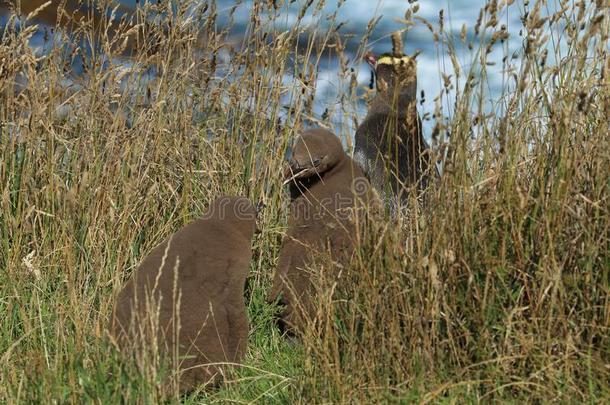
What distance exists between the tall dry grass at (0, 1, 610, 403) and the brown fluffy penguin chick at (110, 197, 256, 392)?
0.15 m

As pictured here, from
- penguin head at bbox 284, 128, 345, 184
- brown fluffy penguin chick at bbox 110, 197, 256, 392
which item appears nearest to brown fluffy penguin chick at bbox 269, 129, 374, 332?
penguin head at bbox 284, 128, 345, 184

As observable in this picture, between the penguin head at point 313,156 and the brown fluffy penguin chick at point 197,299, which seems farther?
the penguin head at point 313,156

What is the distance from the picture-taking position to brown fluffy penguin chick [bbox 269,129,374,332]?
464cm

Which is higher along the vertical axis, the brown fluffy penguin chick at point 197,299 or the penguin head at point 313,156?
the penguin head at point 313,156

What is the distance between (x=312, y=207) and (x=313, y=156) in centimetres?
25

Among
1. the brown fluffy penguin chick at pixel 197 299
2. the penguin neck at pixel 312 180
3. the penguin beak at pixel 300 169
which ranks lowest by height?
the brown fluffy penguin chick at pixel 197 299

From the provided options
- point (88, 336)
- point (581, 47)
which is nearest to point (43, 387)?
point (88, 336)

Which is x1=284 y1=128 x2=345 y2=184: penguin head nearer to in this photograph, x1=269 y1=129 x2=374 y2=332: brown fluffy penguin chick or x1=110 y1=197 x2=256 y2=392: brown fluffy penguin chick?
x1=269 y1=129 x2=374 y2=332: brown fluffy penguin chick

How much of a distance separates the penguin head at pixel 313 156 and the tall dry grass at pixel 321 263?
1.75 feet

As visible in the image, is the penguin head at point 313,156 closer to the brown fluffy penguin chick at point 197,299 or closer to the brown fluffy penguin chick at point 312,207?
the brown fluffy penguin chick at point 312,207

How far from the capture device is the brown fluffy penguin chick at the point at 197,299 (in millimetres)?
3973

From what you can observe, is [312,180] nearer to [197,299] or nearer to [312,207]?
[312,207]

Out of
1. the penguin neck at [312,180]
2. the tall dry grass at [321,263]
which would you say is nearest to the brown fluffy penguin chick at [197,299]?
the tall dry grass at [321,263]

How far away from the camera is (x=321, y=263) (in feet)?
14.6
